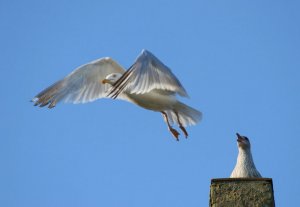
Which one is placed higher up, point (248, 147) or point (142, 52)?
point (142, 52)

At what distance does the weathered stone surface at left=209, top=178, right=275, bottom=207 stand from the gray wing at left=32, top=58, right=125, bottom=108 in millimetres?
5860

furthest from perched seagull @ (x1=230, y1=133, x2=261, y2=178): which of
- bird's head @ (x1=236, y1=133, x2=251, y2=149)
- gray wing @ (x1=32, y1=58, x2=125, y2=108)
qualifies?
gray wing @ (x1=32, y1=58, x2=125, y2=108)

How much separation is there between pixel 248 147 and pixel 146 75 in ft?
6.03

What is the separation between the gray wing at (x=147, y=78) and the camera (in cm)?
1170

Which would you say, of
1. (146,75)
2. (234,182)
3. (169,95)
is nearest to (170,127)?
(169,95)

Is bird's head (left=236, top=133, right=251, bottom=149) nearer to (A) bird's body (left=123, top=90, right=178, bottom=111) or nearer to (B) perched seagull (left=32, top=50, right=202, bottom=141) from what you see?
(B) perched seagull (left=32, top=50, right=202, bottom=141)

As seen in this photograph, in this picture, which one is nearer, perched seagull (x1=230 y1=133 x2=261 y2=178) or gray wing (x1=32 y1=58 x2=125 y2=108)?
perched seagull (x1=230 y1=133 x2=261 y2=178)

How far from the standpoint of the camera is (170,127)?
12977 millimetres

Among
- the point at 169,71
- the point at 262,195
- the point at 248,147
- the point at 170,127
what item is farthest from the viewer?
the point at 170,127

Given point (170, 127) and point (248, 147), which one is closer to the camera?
point (248, 147)

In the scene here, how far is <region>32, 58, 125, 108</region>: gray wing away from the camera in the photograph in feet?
43.2

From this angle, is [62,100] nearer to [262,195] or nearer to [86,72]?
[86,72]

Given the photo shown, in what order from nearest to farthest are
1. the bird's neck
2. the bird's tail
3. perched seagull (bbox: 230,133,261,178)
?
perched seagull (bbox: 230,133,261,178)
the bird's neck
the bird's tail

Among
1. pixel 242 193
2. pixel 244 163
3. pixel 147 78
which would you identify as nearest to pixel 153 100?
pixel 147 78
